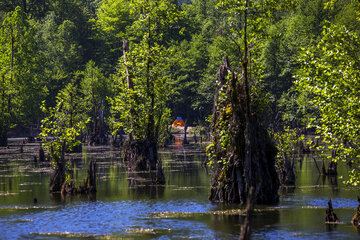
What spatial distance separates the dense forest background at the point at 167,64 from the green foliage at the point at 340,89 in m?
0.06

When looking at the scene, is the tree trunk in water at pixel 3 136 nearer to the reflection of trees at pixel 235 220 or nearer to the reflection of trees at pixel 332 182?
the reflection of trees at pixel 332 182

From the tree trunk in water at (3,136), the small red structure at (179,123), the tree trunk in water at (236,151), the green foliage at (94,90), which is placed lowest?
the tree trunk in water at (236,151)

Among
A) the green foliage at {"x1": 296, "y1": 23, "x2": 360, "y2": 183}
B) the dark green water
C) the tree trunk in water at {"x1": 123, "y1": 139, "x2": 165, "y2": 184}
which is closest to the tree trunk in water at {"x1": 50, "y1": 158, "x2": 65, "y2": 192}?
the dark green water

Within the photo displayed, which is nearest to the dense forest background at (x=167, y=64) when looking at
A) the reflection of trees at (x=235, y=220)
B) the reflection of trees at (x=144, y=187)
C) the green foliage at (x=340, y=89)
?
the green foliage at (x=340, y=89)

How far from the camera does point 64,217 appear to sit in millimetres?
33500

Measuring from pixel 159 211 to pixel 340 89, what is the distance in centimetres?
1292

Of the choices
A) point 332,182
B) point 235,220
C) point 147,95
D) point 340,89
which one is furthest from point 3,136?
A: point 340,89

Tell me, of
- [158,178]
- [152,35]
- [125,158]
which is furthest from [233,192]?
[125,158]

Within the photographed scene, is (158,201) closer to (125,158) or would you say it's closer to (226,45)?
(125,158)

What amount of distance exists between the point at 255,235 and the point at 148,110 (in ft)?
93.9

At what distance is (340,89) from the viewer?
28297 millimetres

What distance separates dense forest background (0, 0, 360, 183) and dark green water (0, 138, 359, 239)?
4208 millimetres

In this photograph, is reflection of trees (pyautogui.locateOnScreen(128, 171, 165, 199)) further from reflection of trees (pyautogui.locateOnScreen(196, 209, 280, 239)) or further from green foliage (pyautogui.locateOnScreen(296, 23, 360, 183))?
green foliage (pyautogui.locateOnScreen(296, 23, 360, 183))

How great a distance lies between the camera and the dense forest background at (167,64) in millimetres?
30022
